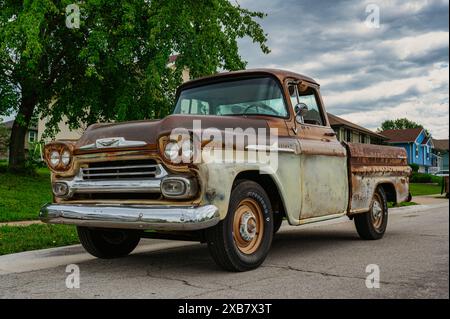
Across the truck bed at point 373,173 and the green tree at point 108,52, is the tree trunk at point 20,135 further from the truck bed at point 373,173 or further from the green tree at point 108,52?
the truck bed at point 373,173

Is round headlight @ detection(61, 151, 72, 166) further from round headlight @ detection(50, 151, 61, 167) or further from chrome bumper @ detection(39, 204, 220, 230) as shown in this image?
chrome bumper @ detection(39, 204, 220, 230)

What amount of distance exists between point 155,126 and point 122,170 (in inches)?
22.7

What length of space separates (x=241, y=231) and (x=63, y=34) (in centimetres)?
1601

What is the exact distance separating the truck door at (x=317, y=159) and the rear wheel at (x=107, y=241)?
203cm

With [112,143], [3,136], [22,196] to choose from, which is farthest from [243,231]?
[3,136]

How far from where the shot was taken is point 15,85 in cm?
1972

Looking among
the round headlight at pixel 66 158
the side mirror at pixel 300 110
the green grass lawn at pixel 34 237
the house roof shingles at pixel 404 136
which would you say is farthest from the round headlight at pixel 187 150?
the house roof shingles at pixel 404 136

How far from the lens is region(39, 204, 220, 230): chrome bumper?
14.8 ft

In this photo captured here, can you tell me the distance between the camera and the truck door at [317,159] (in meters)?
6.06

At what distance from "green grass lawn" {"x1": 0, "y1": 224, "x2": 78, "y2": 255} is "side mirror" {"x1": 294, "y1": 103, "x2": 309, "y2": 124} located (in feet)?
12.2

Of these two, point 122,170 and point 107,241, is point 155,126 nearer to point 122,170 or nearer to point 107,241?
point 122,170

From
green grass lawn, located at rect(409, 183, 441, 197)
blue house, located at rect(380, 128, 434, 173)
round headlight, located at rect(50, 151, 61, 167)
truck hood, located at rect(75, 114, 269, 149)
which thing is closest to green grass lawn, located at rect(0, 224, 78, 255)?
round headlight, located at rect(50, 151, 61, 167)

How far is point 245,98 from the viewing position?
616 cm
